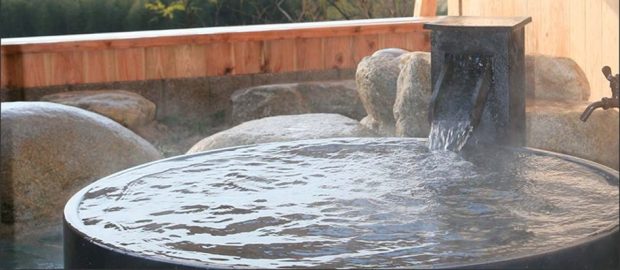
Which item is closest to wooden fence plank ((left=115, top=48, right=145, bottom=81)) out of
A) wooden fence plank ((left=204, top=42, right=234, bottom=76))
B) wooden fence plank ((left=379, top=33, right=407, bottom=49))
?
wooden fence plank ((left=204, top=42, right=234, bottom=76))

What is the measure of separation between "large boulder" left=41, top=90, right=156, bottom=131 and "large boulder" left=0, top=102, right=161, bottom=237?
1035mm

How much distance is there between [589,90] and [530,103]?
26 cm

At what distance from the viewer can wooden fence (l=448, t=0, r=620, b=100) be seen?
3.61 metres

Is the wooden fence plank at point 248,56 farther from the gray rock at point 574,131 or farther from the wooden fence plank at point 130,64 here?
the gray rock at point 574,131

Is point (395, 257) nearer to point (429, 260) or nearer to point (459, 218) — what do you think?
point (429, 260)

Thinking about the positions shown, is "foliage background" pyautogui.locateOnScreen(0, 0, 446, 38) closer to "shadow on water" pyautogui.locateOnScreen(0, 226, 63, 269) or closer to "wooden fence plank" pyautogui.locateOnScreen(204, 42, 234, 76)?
"wooden fence plank" pyautogui.locateOnScreen(204, 42, 234, 76)

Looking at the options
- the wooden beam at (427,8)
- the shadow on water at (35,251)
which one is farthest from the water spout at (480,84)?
the wooden beam at (427,8)

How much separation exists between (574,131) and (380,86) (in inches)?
51.1

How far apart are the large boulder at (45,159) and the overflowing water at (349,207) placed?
193 cm

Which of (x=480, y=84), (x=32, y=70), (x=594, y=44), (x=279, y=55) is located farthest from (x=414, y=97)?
(x=32, y=70)

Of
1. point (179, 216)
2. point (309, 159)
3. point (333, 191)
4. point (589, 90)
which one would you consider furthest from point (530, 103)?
point (179, 216)

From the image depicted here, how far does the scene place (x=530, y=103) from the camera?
4.14m

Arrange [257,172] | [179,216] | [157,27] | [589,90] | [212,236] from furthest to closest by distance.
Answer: [157,27] < [589,90] < [257,172] < [179,216] < [212,236]

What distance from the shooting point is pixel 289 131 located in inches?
170
